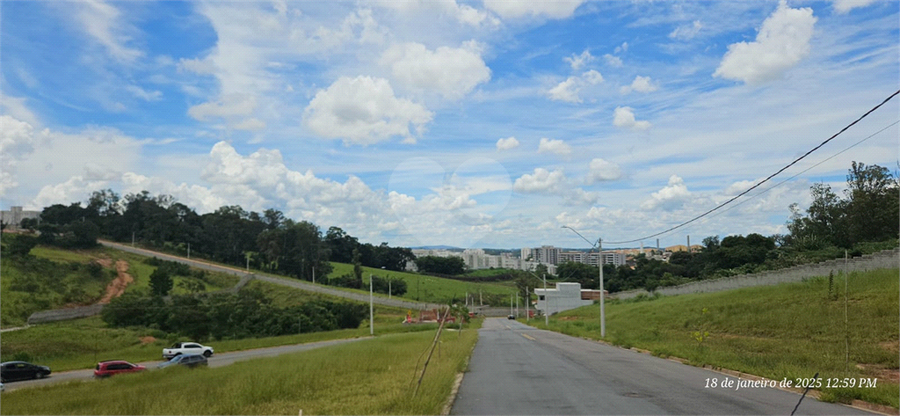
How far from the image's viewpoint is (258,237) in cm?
14650

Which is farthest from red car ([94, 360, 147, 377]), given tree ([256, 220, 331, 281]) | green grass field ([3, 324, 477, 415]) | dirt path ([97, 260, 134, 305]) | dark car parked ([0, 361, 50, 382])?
tree ([256, 220, 331, 281])

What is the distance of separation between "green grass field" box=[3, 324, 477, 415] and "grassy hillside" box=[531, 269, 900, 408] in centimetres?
981

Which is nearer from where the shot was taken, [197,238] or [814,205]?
[814,205]

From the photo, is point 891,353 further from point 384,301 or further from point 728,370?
point 384,301

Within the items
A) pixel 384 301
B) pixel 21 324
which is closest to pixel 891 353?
pixel 21 324

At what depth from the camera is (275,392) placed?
16.5m

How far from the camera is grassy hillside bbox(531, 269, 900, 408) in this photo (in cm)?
1753

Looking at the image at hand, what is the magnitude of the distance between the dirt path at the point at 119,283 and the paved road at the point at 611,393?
8132cm

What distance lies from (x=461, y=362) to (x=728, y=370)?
31.2ft

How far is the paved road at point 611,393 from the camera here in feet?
41.6

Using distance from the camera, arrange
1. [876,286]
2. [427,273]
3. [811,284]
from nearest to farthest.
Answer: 1. [876,286]
2. [811,284]
3. [427,273]

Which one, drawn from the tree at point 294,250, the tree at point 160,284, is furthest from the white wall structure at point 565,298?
the tree at point 160,284

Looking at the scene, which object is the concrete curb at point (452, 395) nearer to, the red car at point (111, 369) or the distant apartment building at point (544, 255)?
the red car at point (111, 369)

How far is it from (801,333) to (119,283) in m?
97.7
